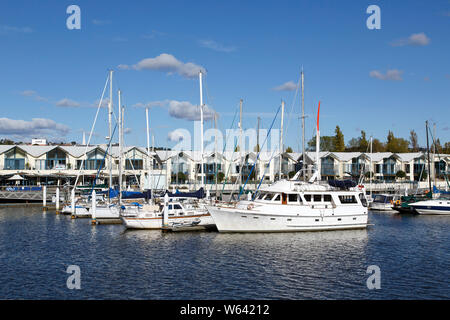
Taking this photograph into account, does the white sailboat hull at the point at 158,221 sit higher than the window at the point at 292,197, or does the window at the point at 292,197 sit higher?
the window at the point at 292,197

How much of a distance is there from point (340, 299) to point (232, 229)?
17.9 metres

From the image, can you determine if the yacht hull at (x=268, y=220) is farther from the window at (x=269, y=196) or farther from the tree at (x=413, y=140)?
the tree at (x=413, y=140)

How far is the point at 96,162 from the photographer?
90.1 m

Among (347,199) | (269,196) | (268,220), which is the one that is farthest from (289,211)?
(347,199)

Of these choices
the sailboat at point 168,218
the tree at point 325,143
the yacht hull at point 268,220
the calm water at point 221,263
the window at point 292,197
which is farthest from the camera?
the tree at point 325,143

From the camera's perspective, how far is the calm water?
2223cm

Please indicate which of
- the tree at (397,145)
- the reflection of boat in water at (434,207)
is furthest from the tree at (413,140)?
the reflection of boat in water at (434,207)

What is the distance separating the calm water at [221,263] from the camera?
2223cm

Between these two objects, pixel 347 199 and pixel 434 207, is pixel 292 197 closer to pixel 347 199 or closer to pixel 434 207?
pixel 347 199

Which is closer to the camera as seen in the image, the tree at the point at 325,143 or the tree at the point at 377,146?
the tree at the point at 325,143

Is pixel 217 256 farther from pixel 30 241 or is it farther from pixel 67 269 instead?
pixel 30 241

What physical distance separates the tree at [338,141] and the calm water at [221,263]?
9796 centimetres

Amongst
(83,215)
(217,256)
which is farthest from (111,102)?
(217,256)

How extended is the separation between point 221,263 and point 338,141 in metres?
119
